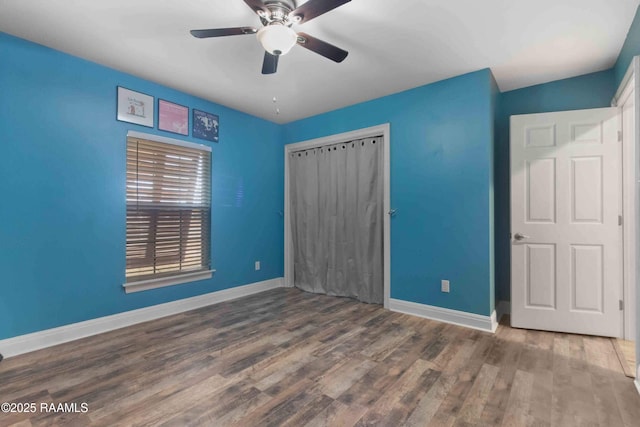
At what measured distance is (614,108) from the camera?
8.37 feet

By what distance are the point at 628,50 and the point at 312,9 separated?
2509mm

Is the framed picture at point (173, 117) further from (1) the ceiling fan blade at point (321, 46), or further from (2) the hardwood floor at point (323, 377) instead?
(2) the hardwood floor at point (323, 377)

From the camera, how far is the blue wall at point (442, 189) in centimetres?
279

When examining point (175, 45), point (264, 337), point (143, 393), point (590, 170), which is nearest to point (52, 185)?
point (175, 45)

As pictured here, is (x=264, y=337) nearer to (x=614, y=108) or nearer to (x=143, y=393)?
(x=143, y=393)

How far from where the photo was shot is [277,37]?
178 cm

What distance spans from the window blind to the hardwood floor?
69cm

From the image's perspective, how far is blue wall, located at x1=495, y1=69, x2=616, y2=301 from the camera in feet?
9.51

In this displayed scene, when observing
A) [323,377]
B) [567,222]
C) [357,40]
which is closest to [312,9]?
[357,40]

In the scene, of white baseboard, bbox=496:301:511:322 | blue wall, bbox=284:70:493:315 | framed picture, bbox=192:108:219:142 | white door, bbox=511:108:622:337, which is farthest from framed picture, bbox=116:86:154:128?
white baseboard, bbox=496:301:511:322

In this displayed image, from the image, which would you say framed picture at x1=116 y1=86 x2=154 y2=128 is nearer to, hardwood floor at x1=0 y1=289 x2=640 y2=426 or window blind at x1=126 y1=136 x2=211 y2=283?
window blind at x1=126 y1=136 x2=211 y2=283

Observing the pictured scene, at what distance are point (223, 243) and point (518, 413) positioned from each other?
10.6ft

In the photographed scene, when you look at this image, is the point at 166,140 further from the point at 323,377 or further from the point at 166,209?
the point at 323,377

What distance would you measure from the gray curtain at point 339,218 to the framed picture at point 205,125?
1.22 metres
